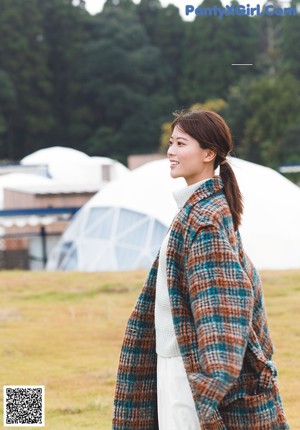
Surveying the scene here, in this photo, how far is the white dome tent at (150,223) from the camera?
57.2ft

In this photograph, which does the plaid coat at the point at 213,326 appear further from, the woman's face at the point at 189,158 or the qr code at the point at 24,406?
the qr code at the point at 24,406

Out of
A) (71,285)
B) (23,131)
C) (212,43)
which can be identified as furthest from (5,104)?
(71,285)

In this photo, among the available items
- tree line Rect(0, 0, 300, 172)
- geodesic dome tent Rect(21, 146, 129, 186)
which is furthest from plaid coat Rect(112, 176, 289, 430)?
tree line Rect(0, 0, 300, 172)

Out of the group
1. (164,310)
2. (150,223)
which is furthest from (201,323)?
(150,223)

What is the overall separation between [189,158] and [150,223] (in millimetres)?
14846

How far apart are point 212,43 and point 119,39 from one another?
17.6 ft

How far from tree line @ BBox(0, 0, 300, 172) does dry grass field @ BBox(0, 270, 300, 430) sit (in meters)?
44.3

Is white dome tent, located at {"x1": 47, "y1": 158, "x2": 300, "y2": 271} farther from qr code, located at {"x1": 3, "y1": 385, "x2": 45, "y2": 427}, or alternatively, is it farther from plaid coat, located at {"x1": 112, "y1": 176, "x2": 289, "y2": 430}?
plaid coat, located at {"x1": 112, "y1": 176, "x2": 289, "y2": 430}

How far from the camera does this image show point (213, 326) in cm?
301

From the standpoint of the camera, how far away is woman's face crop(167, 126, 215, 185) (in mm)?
3281

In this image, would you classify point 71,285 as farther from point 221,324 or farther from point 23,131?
point 23,131

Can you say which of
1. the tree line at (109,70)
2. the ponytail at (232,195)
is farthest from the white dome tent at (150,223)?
the tree line at (109,70)

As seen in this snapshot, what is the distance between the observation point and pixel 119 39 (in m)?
61.2

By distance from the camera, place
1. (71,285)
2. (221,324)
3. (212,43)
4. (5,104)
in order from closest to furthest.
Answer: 1. (221,324)
2. (71,285)
3. (5,104)
4. (212,43)
